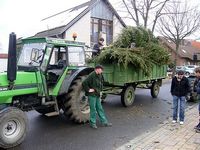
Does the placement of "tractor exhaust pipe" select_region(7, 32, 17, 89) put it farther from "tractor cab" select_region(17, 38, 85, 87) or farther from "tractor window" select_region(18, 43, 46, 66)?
"tractor window" select_region(18, 43, 46, 66)

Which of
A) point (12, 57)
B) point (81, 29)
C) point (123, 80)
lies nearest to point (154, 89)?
point (123, 80)

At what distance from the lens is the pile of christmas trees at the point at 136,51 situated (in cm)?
1115

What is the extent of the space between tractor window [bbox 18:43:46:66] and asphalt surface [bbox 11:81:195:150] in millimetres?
1774

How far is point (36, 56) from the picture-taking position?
8117mm

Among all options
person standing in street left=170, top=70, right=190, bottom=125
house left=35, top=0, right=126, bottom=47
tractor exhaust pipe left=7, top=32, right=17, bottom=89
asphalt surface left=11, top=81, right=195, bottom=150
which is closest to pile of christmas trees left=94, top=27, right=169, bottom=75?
asphalt surface left=11, top=81, right=195, bottom=150

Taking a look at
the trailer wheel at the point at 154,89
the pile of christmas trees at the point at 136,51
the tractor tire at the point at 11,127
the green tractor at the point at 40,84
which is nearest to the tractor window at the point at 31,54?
the green tractor at the point at 40,84

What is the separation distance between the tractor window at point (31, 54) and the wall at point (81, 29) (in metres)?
19.0

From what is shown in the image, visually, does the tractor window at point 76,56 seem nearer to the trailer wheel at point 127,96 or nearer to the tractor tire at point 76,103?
the tractor tire at point 76,103

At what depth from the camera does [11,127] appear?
6582 millimetres

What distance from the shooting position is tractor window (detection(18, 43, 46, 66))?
8.03 meters

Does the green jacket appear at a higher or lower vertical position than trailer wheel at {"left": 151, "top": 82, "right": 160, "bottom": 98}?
higher

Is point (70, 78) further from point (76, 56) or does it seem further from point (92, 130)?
point (92, 130)

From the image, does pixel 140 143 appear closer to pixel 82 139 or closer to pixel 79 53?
pixel 82 139

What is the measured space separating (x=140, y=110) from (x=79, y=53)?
11.5 feet
